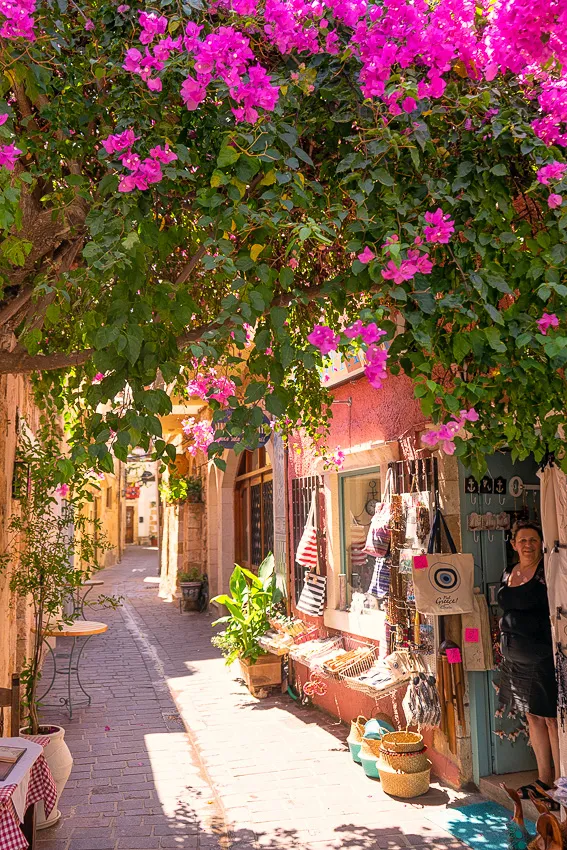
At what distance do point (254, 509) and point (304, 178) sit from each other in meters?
10.5

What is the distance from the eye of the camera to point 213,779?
602cm

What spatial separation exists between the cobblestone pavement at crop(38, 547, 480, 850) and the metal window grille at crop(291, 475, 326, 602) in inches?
56.0

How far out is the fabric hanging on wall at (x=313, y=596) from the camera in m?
7.75

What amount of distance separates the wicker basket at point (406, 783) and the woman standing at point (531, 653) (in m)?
0.67

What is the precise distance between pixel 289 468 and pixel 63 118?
6.29 meters

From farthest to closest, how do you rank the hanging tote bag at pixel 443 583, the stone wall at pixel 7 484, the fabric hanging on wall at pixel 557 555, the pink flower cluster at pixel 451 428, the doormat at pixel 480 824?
the stone wall at pixel 7 484 → the hanging tote bag at pixel 443 583 → the doormat at pixel 480 824 → the fabric hanging on wall at pixel 557 555 → the pink flower cluster at pixel 451 428

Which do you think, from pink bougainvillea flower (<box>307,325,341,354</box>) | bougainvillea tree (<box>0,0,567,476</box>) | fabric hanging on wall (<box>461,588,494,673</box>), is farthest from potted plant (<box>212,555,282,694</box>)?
pink bougainvillea flower (<box>307,325,341,354</box>)

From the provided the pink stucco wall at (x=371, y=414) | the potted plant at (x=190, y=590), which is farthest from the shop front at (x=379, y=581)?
the potted plant at (x=190, y=590)

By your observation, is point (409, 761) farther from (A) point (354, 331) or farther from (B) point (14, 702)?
(A) point (354, 331)

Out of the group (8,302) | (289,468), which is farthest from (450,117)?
(289,468)

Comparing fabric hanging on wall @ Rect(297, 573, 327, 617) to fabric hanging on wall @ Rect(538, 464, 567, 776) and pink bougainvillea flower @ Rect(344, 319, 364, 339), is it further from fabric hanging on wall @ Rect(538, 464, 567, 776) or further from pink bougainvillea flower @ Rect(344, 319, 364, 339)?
pink bougainvillea flower @ Rect(344, 319, 364, 339)

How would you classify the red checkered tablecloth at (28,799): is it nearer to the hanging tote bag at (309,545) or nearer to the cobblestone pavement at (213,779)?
the cobblestone pavement at (213,779)

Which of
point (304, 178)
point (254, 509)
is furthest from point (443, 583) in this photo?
point (254, 509)

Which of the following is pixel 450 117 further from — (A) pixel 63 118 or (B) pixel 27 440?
(B) pixel 27 440
